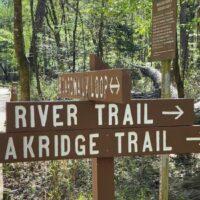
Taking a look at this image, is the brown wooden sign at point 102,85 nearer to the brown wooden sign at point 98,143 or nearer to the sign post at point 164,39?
the brown wooden sign at point 98,143

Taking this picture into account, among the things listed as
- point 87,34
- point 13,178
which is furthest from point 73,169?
point 87,34

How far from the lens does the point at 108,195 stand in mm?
3805

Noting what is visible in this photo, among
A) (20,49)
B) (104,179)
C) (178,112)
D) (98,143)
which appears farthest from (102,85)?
(20,49)

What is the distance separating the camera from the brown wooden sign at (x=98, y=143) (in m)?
3.55

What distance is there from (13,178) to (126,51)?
69.7 ft

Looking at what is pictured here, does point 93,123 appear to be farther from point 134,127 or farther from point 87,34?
point 87,34

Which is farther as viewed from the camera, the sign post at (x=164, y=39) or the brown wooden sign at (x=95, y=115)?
the sign post at (x=164, y=39)

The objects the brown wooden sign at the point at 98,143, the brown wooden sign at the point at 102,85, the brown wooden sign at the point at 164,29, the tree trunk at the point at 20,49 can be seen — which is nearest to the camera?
the brown wooden sign at the point at 102,85

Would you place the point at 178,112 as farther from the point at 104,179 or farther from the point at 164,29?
the point at 164,29

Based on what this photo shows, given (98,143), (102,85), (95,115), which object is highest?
(102,85)

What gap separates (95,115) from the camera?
147 inches

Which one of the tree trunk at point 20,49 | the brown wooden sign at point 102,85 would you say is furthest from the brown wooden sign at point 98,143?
the tree trunk at point 20,49

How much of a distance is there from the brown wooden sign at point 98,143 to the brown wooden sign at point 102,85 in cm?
31

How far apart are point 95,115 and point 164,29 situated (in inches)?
68.0
